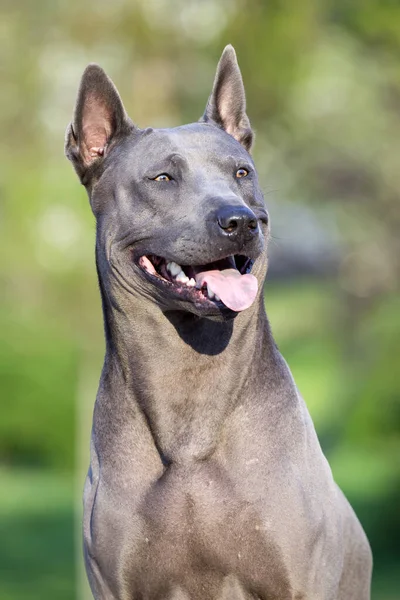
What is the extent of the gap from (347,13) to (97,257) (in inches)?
443

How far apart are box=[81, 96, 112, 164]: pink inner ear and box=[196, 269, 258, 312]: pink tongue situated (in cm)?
81

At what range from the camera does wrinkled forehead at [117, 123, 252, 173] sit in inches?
202

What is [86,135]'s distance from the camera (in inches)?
213

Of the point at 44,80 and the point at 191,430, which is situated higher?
the point at 44,80

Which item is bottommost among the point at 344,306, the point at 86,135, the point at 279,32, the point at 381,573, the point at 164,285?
the point at 381,573

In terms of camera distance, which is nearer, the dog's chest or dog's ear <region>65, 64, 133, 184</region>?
the dog's chest

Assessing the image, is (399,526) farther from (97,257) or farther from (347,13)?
(97,257)

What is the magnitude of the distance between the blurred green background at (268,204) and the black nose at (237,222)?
8433mm

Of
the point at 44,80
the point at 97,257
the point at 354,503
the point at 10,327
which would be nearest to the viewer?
the point at 97,257

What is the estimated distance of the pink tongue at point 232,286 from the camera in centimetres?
479

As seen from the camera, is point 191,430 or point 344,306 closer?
point 191,430

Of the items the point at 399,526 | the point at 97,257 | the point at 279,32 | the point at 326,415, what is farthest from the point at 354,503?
the point at 97,257

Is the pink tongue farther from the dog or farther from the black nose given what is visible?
the black nose

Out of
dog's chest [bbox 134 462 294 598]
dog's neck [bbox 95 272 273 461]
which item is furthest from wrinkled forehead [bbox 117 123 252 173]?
dog's chest [bbox 134 462 294 598]
